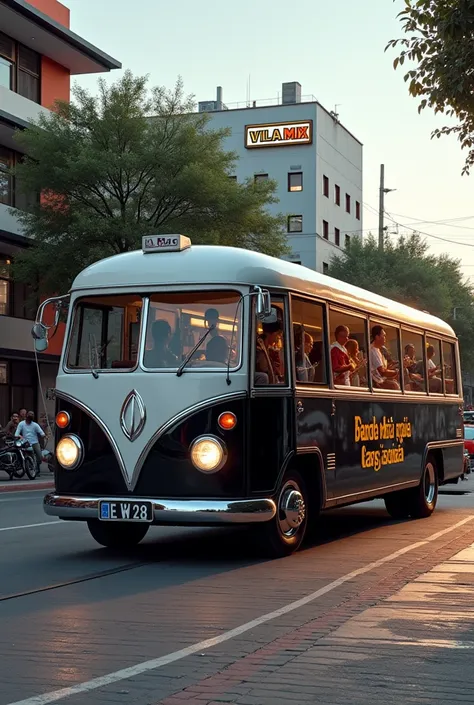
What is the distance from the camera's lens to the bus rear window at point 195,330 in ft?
36.3

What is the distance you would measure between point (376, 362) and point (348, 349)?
1227mm

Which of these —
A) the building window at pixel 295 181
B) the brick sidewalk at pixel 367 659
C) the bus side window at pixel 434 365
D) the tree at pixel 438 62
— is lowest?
the brick sidewalk at pixel 367 659

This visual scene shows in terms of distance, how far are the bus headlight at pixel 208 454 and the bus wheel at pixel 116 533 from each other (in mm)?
1685

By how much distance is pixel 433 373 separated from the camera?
57.1 feet

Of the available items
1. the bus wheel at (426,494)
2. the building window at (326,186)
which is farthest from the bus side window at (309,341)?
the building window at (326,186)

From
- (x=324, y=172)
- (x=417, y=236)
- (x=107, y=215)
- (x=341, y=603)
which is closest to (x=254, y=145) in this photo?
(x=324, y=172)

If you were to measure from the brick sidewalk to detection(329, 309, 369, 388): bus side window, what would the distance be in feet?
13.5

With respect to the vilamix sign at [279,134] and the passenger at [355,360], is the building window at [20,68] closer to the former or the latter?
the vilamix sign at [279,134]

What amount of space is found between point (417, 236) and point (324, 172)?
6.03 meters

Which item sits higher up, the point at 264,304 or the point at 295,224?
the point at 295,224

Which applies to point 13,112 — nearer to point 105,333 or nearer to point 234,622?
point 105,333

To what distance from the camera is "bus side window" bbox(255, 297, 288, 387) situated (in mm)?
11188

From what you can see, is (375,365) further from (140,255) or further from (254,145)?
(254,145)

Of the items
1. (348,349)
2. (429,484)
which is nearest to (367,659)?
(348,349)
